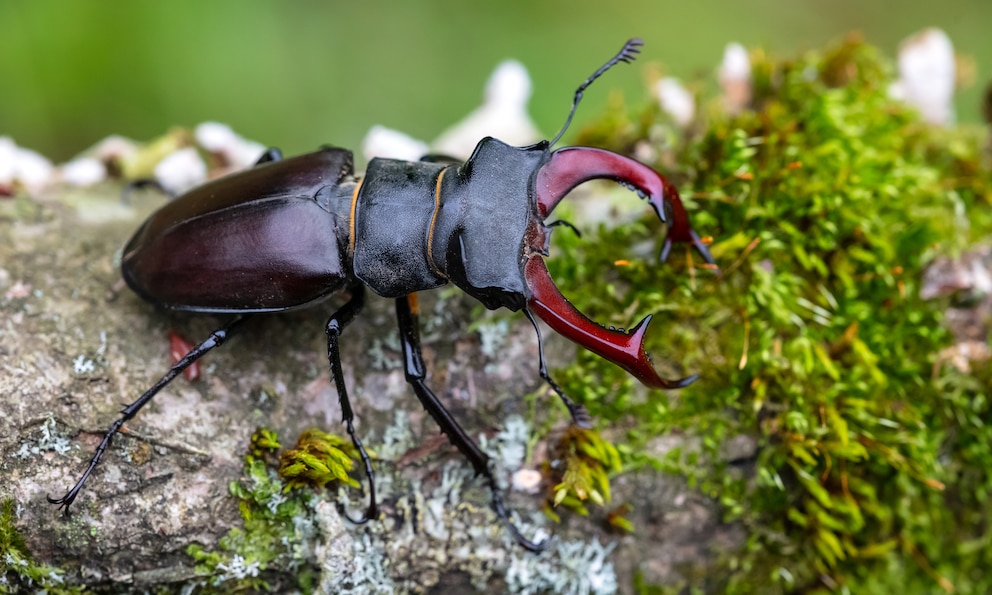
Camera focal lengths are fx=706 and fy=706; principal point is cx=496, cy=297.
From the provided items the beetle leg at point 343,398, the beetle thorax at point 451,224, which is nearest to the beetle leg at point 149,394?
the beetle leg at point 343,398

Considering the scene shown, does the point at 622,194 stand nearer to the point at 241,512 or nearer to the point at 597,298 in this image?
the point at 597,298

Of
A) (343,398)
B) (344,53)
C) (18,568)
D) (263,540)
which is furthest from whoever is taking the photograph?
(344,53)

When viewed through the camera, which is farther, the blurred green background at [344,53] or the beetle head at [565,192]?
the blurred green background at [344,53]

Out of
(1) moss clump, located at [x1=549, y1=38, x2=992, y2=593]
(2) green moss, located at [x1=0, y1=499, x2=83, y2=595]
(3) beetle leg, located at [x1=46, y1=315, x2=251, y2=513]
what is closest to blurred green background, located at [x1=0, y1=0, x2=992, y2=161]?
(1) moss clump, located at [x1=549, y1=38, x2=992, y2=593]

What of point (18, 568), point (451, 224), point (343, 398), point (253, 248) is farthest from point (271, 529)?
point (451, 224)

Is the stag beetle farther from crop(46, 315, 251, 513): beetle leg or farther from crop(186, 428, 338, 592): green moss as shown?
crop(186, 428, 338, 592): green moss

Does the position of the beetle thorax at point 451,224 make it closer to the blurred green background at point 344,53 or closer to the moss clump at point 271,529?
the moss clump at point 271,529

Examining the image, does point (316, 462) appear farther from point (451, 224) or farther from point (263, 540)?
point (451, 224)

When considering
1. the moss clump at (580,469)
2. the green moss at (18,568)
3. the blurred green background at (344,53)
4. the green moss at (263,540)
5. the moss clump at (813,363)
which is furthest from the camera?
the blurred green background at (344,53)

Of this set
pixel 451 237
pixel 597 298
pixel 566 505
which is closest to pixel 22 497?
pixel 451 237
